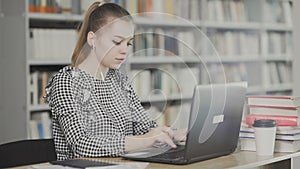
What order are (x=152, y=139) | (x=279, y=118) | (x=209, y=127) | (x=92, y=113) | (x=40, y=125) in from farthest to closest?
(x=40, y=125) < (x=279, y=118) < (x=92, y=113) < (x=152, y=139) < (x=209, y=127)

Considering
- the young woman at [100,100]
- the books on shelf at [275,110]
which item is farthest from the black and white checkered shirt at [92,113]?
the books on shelf at [275,110]

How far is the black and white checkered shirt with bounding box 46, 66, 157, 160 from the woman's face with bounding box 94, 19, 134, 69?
0.42 feet

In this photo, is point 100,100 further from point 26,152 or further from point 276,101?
point 276,101

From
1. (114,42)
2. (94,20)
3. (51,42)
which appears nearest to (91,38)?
(94,20)

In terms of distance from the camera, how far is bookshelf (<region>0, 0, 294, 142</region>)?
229cm

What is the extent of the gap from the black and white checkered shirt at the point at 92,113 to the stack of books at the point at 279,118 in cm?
39

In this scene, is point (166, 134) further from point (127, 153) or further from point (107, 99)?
point (107, 99)

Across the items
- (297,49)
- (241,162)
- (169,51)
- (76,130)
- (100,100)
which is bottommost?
(241,162)

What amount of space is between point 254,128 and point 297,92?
144 cm

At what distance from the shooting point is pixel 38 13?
414cm

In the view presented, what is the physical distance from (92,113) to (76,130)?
6.2 inches

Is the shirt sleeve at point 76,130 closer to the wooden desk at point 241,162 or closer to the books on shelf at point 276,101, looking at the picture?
the wooden desk at point 241,162

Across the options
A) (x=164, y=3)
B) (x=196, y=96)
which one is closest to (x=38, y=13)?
(x=164, y=3)

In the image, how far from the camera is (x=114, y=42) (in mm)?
2203
